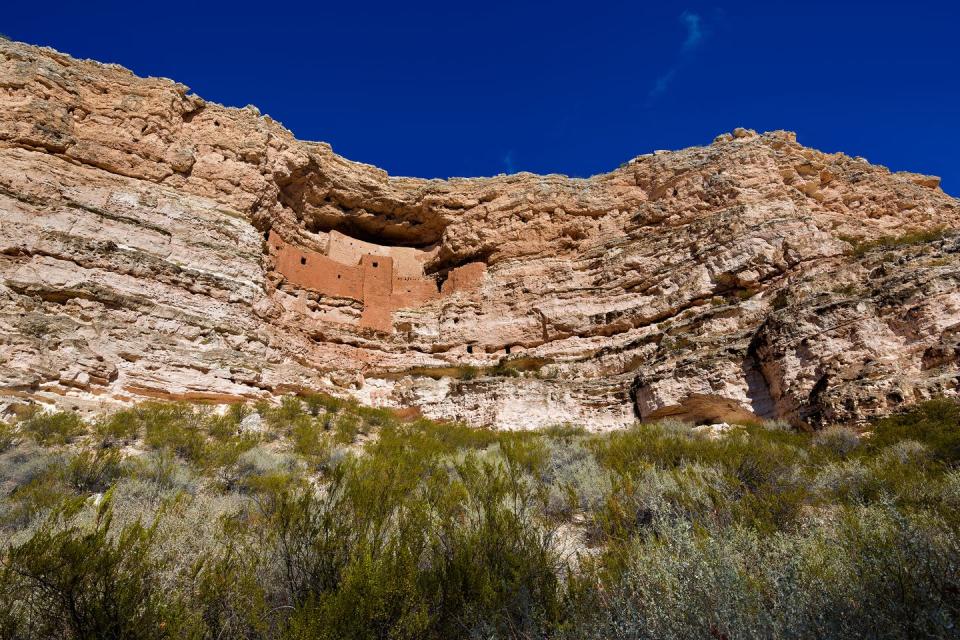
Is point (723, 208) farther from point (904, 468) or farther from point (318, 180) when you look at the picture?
point (318, 180)

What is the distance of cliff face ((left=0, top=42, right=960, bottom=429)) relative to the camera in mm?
9562

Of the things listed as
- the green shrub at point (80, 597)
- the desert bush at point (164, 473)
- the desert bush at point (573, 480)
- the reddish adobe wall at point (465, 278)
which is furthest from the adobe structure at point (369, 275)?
the green shrub at point (80, 597)

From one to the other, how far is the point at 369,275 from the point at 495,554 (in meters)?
15.2

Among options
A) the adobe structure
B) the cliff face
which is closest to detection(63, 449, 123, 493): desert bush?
the cliff face

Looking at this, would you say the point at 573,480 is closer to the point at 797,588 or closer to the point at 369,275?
the point at 797,588

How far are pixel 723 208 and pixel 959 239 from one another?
19.9 feet

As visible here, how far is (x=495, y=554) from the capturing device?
3.22 meters

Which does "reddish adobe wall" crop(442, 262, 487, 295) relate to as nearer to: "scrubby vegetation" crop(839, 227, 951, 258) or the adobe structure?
the adobe structure

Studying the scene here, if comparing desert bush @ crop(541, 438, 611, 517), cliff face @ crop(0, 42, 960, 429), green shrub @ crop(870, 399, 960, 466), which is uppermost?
cliff face @ crop(0, 42, 960, 429)

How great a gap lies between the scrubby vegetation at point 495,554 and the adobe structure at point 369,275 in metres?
10.7

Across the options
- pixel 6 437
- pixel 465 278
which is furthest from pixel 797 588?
pixel 465 278

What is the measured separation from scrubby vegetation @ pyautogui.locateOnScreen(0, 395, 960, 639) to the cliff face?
13.4 ft

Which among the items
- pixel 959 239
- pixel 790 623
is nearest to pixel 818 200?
pixel 959 239

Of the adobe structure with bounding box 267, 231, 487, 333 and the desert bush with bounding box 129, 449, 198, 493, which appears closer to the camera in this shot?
the desert bush with bounding box 129, 449, 198, 493
